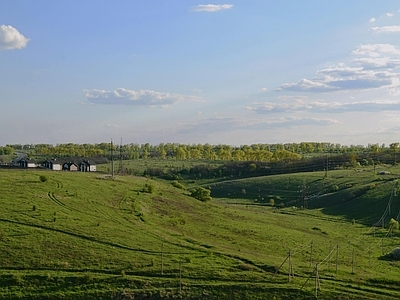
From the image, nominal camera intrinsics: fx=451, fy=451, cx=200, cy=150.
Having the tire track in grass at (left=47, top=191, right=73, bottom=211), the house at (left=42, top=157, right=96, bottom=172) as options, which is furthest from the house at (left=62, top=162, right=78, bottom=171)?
the tire track in grass at (left=47, top=191, right=73, bottom=211)

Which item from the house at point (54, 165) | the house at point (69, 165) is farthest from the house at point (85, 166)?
the house at point (54, 165)

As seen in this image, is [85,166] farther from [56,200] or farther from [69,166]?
[56,200]

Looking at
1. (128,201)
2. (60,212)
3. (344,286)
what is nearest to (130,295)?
(344,286)

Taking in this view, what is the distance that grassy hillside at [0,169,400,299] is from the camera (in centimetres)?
3794

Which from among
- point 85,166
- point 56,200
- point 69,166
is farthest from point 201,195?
point 69,166

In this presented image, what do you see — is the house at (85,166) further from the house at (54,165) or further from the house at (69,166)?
the house at (54,165)

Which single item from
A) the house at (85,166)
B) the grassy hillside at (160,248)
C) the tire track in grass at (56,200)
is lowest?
the grassy hillside at (160,248)

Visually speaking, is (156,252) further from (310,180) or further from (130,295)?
(310,180)

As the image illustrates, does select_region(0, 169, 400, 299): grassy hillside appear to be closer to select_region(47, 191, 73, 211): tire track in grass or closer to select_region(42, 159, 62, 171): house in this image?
select_region(47, 191, 73, 211): tire track in grass

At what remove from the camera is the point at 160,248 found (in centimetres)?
4659

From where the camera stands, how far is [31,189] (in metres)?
64.2

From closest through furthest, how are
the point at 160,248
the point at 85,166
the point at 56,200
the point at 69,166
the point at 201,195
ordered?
the point at 160,248 → the point at 56,200 → the point at 201,195 → the point at 69,166 → the point at 85,166

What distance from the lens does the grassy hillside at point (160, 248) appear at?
37.9 m

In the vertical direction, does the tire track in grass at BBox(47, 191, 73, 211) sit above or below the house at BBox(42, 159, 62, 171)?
below
